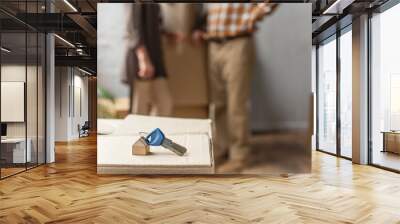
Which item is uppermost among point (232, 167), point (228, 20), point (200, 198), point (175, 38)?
point (228, 20)

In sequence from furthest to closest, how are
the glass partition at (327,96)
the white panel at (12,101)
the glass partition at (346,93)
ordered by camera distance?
1. the glass partition at (327,96)
2. the glass partition at (346,93)
3. the white panel at (12,101)

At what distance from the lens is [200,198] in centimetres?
429

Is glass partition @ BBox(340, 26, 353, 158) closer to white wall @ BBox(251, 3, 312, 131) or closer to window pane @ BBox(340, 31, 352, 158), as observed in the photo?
window pane @ BBox(340, 31, 352, 158)

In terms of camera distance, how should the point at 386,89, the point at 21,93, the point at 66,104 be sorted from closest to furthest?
the point at 21,93
the point at 386,89
the point at 66,104

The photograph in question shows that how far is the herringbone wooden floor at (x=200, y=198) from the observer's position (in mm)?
3506

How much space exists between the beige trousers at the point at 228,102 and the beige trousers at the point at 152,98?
2.04 ft

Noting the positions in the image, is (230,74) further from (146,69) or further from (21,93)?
(21,93)

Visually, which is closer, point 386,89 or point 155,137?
point 155,137

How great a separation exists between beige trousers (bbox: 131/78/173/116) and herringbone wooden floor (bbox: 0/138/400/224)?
0.98m

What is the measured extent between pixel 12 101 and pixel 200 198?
3349 millimetres

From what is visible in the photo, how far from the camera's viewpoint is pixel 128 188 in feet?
16.0

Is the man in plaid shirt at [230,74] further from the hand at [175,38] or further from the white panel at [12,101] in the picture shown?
the white panel at [12,101]

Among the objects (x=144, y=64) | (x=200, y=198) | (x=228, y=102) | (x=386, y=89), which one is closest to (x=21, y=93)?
(x=144, y=64)

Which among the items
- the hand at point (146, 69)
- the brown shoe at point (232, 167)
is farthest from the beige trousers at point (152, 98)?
the brown shoe at point (232, 167)
